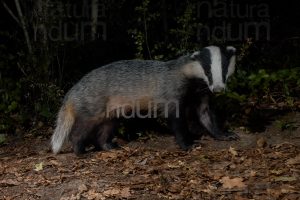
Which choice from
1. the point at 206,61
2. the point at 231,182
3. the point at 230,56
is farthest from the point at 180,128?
the point at 231,182

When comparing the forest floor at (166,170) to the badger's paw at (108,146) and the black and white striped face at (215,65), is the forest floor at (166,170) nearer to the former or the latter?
the badger's paw at (108,146)

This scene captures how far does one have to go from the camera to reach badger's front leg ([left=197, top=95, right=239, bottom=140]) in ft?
19.8

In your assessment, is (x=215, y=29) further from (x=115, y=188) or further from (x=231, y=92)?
(x=115, y=188)

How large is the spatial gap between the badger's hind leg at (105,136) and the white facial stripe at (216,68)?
4.54 ft

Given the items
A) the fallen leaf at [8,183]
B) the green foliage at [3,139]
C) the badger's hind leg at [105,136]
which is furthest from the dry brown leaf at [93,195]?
the green foliage at [3,139]

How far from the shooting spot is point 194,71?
5676 millimetres

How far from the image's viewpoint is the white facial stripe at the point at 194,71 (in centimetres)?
556

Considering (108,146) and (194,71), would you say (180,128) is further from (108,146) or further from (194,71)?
(108,146)

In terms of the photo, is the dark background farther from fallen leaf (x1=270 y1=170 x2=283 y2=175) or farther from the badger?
fallen leaf (x1=270 y1=170 x2=283 y2=175)

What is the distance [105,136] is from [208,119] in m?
1.13

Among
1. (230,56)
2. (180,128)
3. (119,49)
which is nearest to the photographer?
(230,56)

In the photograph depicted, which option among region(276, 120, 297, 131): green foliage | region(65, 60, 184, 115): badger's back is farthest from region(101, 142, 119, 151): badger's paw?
region(276, 120, 297, 131): green foliage

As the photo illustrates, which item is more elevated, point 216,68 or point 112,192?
point 216,68

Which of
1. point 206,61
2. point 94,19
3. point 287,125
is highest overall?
point 94,19
